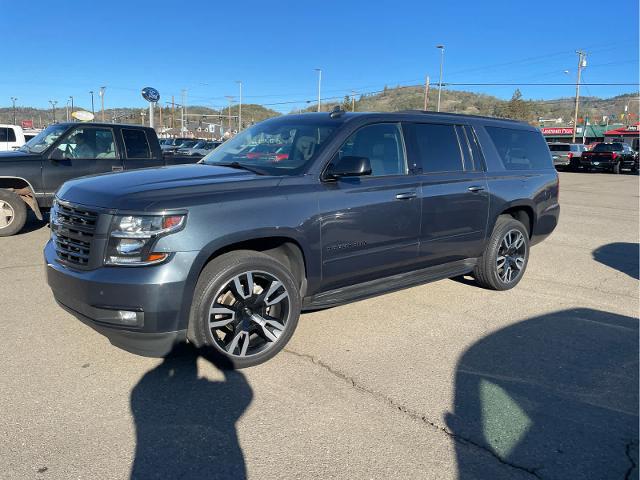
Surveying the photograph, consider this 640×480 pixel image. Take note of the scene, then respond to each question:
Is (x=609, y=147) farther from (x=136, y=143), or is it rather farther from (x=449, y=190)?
(x=449, y=190)

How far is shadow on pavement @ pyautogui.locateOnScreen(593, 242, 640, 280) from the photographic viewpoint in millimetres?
7102

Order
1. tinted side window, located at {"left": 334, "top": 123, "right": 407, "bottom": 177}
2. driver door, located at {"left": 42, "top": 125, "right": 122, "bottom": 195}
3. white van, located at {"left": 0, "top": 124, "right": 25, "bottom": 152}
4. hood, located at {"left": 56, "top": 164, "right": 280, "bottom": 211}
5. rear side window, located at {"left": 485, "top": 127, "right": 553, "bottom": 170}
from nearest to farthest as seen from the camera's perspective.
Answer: hood, located at {"left": 56, "top": 164, "right": 280, "bottom": 211}
tinted side window, located at {"left": 334, "top": 123, "right": 407, "bottom": 177}
rear side window, located at {"left": 485, "top": 127, "right": 553, "bottom": 170}
driver door, located at {"left": 42, "top": 125, "right": 122, "bottom": 195}
white van, located at {"left": 0, "top": 124, "right": 25, "bottom": 152}

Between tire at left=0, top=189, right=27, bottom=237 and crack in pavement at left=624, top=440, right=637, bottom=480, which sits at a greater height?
tire at left=0, top=189, right=27, bottom=237

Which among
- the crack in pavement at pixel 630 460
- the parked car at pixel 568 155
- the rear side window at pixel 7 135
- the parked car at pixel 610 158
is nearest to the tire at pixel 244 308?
the crack in pavement at pixel 630 460

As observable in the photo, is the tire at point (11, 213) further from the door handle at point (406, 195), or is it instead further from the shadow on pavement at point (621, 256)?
the shadow on pavement at point (621, 256)

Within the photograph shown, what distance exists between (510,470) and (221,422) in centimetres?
162

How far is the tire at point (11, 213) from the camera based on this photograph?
8102mm

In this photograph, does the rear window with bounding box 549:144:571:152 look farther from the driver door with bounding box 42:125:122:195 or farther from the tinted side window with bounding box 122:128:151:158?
the driver door with bounding box 42:125:122:195

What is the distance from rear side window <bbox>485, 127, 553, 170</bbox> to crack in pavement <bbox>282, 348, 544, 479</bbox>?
3.27 meters

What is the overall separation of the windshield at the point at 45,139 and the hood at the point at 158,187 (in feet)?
16.8

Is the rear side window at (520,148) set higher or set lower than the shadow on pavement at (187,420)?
higher

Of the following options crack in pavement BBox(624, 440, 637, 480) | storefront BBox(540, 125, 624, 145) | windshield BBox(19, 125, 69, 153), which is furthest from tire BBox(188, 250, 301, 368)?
storefront BBox(540, 125, 624, 145)

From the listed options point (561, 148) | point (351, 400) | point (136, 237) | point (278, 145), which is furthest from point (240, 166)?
point (561, 148)

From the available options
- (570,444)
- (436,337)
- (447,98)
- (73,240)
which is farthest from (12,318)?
(447,98)
